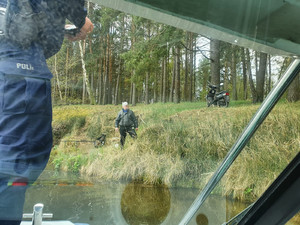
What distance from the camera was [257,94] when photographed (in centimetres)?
124

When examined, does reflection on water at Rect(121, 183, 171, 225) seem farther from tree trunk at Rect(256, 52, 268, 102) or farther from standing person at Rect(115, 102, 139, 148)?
tree trunk at Rect(256, 52, 268, 102)

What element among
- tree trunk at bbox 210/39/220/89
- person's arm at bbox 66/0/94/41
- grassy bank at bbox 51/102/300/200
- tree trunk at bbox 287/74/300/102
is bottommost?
grassy bank at bbox 51/102/300/200

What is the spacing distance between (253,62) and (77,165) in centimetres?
91

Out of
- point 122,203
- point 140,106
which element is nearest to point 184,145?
point 140,106

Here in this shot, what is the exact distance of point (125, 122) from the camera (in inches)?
48.7

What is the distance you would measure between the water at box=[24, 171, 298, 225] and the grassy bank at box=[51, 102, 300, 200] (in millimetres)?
47

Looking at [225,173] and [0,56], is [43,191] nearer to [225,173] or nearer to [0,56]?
[0,56]

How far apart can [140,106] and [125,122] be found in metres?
0.11

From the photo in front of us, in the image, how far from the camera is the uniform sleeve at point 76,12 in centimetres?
97

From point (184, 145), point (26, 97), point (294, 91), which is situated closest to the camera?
point (26, 97)

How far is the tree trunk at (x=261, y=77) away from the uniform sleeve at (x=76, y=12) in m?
0.79

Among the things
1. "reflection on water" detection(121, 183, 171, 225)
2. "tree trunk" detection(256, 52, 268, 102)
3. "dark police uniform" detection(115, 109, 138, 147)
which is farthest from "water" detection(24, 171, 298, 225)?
"tree trunk" detection(256, 52, 268, 102)

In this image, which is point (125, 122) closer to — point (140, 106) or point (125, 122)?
point (125, 122)

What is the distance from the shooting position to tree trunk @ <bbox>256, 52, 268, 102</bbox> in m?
1.23
